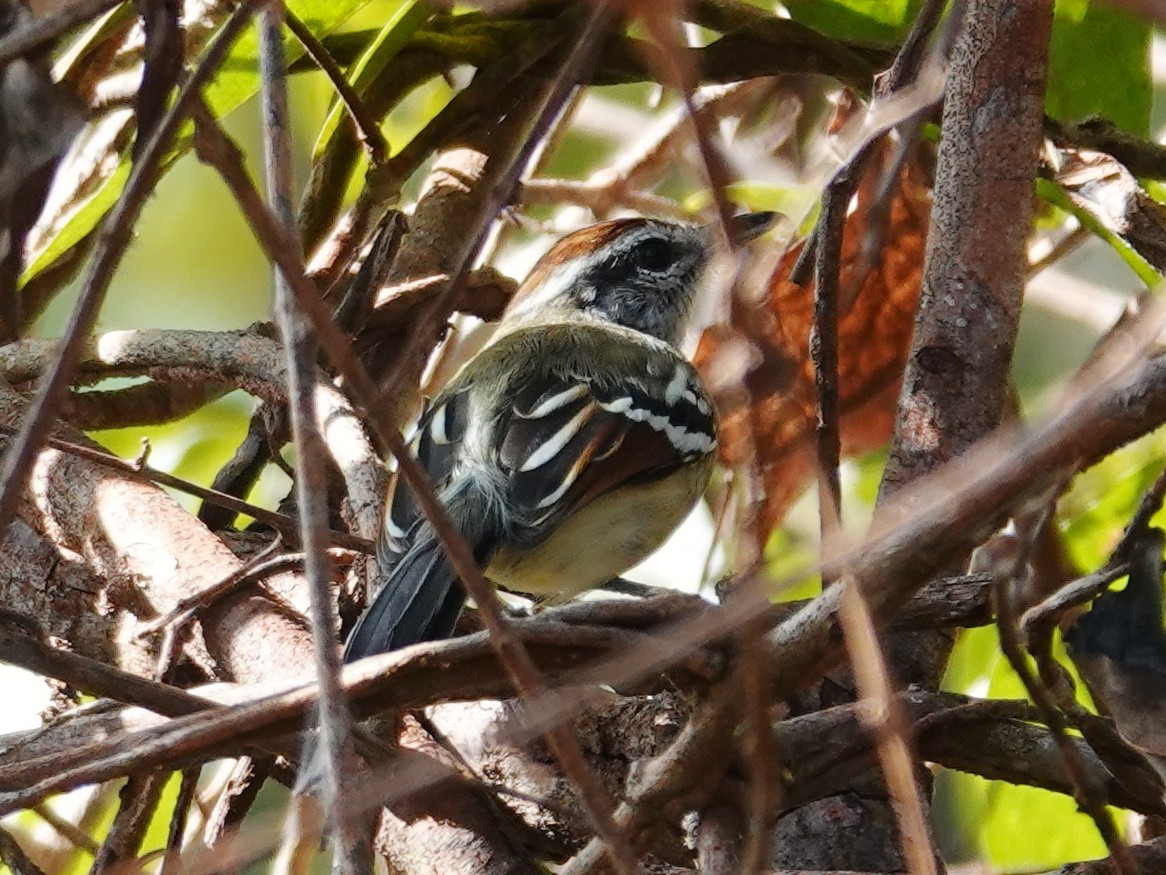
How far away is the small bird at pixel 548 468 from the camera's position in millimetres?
2314

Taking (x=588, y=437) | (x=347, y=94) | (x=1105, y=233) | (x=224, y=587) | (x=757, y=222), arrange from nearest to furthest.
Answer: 1. (x=224, y=587)
2. (x=1105, y=233)
3. (x=588, y=437)
4. (x=347, y=94)
5. (x=757, y=222)

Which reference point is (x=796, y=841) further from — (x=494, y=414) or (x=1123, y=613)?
(x=494, y=414)

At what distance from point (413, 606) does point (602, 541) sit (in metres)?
0.83

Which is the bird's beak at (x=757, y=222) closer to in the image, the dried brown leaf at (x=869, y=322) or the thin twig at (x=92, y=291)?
the dried brown leaf at (x=869, y=322)

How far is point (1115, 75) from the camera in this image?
9.29 ft

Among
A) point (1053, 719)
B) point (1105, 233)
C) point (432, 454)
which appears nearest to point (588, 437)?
point (432, 454)

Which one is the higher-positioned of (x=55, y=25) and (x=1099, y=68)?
(x=1099, y=68)

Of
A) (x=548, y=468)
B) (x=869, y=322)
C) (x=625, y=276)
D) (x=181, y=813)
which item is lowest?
(x=181, y=813)

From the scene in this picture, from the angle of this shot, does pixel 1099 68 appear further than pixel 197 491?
Yes

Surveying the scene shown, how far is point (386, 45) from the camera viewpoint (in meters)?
3.05

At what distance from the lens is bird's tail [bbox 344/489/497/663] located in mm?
2225

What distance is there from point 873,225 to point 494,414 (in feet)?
4.58

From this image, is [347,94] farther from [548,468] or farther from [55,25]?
[55,25]

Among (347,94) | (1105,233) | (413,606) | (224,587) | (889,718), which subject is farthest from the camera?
(347,94)
